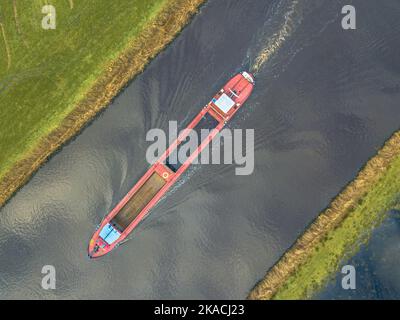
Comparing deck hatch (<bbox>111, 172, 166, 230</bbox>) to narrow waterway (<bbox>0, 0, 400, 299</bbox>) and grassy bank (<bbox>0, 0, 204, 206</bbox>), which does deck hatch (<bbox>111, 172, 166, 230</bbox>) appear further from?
grassy bank (<bbox>0, 0, 204, 206</bbox>)

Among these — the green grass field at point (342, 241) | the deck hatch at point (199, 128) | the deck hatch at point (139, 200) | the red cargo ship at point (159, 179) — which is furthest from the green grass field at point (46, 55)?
the green grass field at point (342, 241)

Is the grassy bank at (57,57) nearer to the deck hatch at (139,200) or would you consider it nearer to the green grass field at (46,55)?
the green grass field at (46,55)

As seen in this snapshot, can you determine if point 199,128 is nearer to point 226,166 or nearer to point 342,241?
point 226,166

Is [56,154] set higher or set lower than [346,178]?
Answer: higher

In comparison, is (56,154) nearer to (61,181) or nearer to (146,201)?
(61,181)

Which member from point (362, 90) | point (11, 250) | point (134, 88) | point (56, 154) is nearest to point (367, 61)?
point (362, 90)

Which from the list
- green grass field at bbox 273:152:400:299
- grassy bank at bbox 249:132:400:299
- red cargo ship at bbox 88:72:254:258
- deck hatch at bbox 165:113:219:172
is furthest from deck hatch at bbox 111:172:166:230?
green grass field at bbox 273:152:400:299
